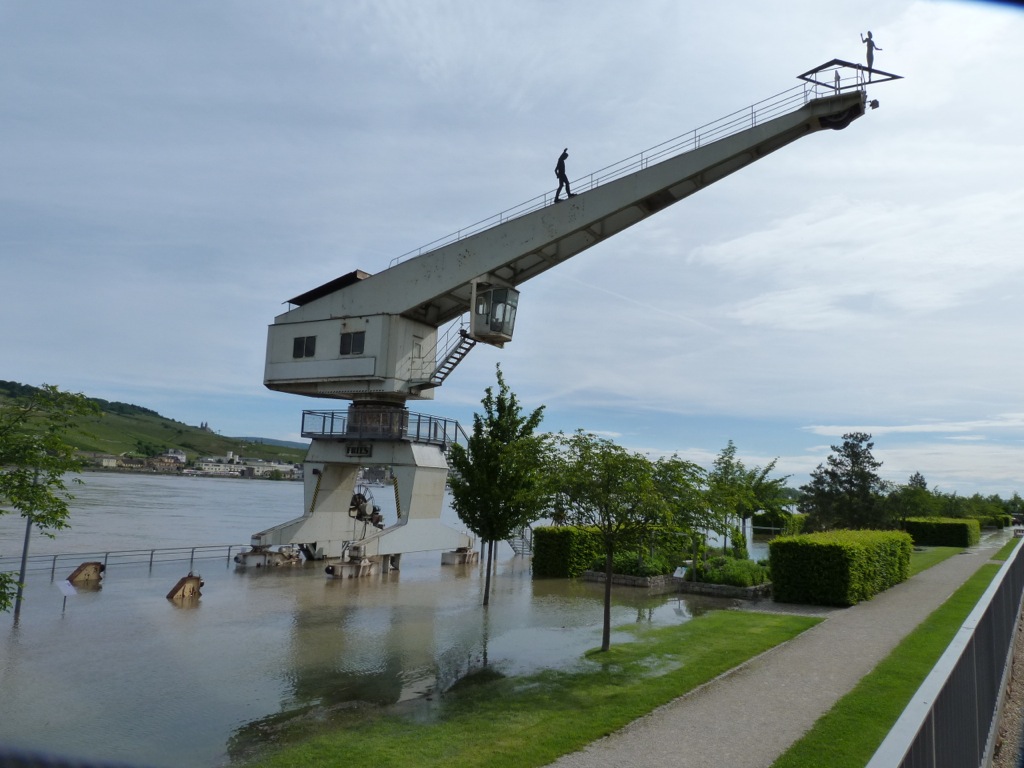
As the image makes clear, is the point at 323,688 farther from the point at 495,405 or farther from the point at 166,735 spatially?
the point at 495,405

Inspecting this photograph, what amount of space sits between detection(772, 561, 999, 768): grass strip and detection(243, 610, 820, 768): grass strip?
2066mm

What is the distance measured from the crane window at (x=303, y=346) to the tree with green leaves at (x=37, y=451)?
1855 cm

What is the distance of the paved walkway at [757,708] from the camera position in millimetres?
7938

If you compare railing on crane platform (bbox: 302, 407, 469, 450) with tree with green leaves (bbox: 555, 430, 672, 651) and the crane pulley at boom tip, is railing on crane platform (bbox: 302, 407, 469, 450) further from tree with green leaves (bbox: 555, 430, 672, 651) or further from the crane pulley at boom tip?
tree with green leaves (bbox: 555, 430, 672, 651)

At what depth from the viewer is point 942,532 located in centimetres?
4044

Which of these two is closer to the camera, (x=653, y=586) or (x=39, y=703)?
(x=39, y=703)

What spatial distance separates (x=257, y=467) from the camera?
198000mm

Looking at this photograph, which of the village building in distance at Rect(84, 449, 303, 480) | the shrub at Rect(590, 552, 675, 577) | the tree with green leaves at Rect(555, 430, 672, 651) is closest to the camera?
the tree with green leaves at Rect(555, 430, 672, 651)

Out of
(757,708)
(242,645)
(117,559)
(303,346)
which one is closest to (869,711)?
(757,708)

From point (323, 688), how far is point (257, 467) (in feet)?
654

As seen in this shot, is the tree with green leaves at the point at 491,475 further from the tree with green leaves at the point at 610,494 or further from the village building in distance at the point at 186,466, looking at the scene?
the village building in distance at the point at 186,466

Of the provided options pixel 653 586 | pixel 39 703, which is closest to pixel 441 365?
pixel 653 586

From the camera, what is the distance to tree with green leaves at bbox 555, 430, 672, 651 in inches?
504

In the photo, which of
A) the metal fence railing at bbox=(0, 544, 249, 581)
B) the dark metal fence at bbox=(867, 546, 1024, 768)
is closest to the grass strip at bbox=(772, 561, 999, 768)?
the dark metal fence at bbox=(867, 546, 1024, 768)
